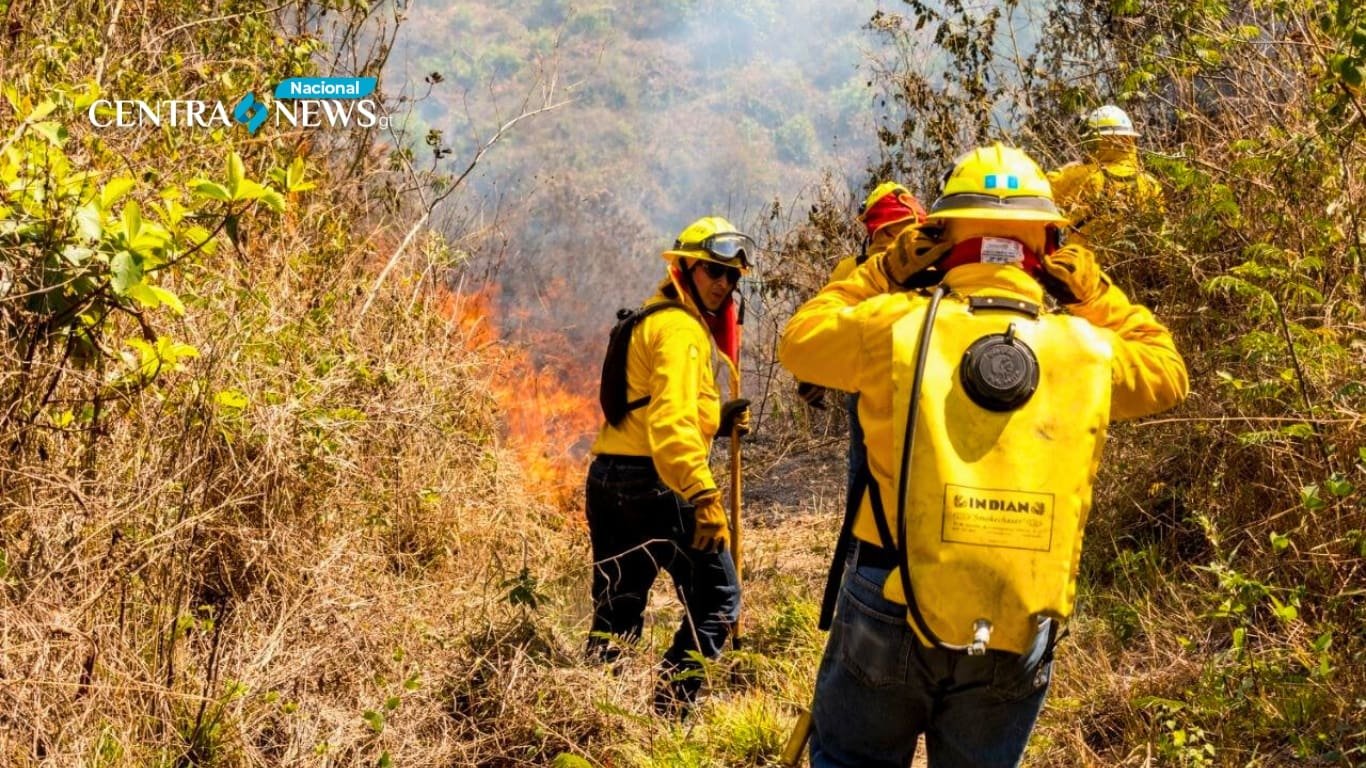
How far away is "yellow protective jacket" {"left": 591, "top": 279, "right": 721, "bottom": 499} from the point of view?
4.44 metres

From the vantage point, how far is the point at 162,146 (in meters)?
5.75

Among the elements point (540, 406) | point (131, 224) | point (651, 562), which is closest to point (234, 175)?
point (131, 224)

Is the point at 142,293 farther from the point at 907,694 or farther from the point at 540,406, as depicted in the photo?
the point at 540,406

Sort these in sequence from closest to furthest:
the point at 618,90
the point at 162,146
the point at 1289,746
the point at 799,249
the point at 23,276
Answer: the point at 23,276
the point at 1289,746
the point at 162,146
the point at 799,249
the point at 618,90

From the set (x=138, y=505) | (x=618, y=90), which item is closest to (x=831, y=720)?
(x=138, y=505)

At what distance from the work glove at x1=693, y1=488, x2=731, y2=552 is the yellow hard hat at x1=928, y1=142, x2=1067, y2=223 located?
2036mm

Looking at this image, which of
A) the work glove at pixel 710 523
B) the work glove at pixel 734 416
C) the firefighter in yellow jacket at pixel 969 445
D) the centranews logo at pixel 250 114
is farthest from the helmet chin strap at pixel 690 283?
the centranews logo at pixel 250 114

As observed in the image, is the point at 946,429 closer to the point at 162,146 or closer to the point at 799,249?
the point at 162,146

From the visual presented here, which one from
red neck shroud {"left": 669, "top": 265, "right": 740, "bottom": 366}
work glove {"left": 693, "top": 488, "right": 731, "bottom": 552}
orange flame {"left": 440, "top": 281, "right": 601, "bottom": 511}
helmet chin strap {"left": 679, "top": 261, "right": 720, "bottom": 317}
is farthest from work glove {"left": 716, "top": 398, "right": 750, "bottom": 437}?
orange flame {"left": 440, "top": 281, "right": 601, "bottom": 511}

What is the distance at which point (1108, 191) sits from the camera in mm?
6102

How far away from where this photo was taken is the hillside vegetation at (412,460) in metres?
3.61

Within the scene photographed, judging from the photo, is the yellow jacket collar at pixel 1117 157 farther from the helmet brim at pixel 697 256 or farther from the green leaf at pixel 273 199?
the green leaf at pixel 273 199

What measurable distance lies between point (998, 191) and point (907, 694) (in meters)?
1.05

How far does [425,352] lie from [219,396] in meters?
2.96
